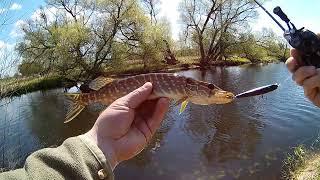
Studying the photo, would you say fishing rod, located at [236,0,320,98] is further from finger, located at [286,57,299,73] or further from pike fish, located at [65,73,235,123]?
pike fish, located at [65,73,235,123]

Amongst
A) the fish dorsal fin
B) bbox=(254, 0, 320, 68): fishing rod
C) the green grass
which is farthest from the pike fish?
the green grass

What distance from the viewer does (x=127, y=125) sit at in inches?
97.3

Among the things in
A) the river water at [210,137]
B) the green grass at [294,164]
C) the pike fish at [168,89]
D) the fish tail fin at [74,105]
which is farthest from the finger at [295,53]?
the river water at [210,137]

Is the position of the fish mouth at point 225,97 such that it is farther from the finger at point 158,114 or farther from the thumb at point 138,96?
the thumb at point 138,96

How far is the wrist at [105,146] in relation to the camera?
6.74 feet

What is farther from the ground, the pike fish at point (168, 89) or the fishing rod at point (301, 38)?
the fishing rod at point (301, 38)

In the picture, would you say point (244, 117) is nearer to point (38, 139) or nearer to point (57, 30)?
point (38, 139)

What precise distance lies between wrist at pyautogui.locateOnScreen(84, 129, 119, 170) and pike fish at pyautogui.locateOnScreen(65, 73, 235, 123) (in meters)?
0.77

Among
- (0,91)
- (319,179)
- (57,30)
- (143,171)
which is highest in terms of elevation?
(57,30)

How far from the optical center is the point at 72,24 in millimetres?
39531

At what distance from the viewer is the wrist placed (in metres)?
2.05

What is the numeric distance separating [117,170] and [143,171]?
2.74 ft

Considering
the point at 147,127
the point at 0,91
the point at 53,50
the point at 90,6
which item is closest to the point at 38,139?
the point at 0,91

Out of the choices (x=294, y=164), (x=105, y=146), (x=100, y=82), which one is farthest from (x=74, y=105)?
(x=294, y=164)
